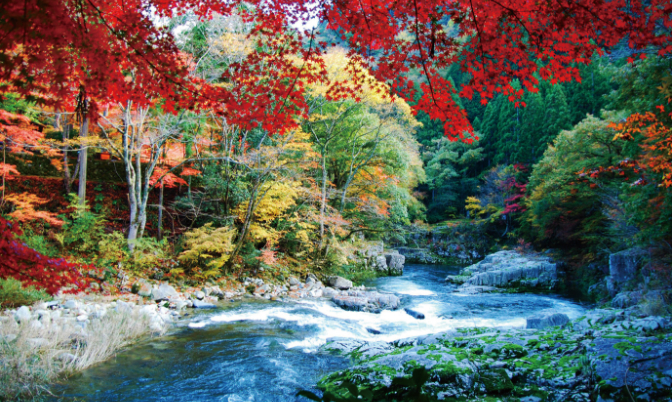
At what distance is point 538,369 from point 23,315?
22.2 ft

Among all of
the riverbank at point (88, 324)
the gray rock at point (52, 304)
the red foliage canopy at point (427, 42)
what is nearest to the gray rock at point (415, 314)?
the riverbank at point (88, 324)

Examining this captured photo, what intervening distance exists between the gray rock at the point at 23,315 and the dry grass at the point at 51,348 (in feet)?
1.27

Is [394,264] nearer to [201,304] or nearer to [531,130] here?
[201,304]

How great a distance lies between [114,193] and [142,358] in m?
8.92

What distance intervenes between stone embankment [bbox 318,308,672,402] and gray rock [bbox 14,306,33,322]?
4563 millimetres

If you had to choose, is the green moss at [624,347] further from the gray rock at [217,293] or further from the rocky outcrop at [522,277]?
the rocky outcrop at [522,277]

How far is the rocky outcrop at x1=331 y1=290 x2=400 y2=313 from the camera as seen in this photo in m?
8.48

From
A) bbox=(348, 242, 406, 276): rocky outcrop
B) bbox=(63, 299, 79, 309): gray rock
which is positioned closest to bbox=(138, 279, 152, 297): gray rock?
bbox=(63, 299, 79, 309): gray rock

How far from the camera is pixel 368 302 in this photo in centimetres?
887

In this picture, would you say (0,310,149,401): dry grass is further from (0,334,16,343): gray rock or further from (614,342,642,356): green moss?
(614,342,642,356): green moss

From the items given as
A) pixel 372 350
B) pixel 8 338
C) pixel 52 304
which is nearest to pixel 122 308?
pixel 52 304

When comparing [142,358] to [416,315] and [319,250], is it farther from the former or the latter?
[319,250]

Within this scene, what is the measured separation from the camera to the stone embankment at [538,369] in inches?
94.7

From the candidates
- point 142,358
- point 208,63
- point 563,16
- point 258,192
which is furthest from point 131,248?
point 563,16
